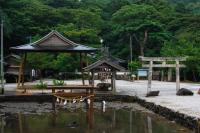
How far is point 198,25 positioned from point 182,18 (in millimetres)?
5653

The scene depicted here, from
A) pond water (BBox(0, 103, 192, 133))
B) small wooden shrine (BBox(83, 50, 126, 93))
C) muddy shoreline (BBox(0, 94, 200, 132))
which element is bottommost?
pond water (BBox(0, 103, 192, 133))

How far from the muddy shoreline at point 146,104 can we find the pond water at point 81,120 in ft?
1.13

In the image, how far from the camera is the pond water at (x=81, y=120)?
18750 millimetres

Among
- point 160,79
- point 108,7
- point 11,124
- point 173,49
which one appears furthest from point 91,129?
point 108,7

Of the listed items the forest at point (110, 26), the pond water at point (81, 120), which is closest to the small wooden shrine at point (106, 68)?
the pond water at point (81, 120)

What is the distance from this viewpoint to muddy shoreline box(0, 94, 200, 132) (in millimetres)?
17984

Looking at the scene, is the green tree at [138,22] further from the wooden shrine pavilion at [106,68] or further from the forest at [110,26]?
the wooden shrine pavilion at [106,68]

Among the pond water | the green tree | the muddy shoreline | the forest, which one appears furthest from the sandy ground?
the green tree

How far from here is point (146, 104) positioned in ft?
91.4

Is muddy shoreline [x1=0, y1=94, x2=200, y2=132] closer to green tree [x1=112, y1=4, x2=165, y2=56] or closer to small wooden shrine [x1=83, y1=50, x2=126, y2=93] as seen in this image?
small wooden shrine [x1=83, y1=50, x2=126, y2=93]

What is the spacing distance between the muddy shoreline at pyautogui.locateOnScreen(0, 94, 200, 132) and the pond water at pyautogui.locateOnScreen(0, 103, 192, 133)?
1.13 ft

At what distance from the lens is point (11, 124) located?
20.7 m

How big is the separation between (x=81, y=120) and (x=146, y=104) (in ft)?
22.5

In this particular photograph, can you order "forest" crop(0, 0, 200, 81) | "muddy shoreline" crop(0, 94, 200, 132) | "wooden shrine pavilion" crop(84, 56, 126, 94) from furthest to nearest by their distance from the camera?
"forest" crop(0, 0, 200, 81), "wooden shrine pavilion" crop(84, 56, 126, 94), "muddy shoreline" crop(0, 94, 200, 132)
